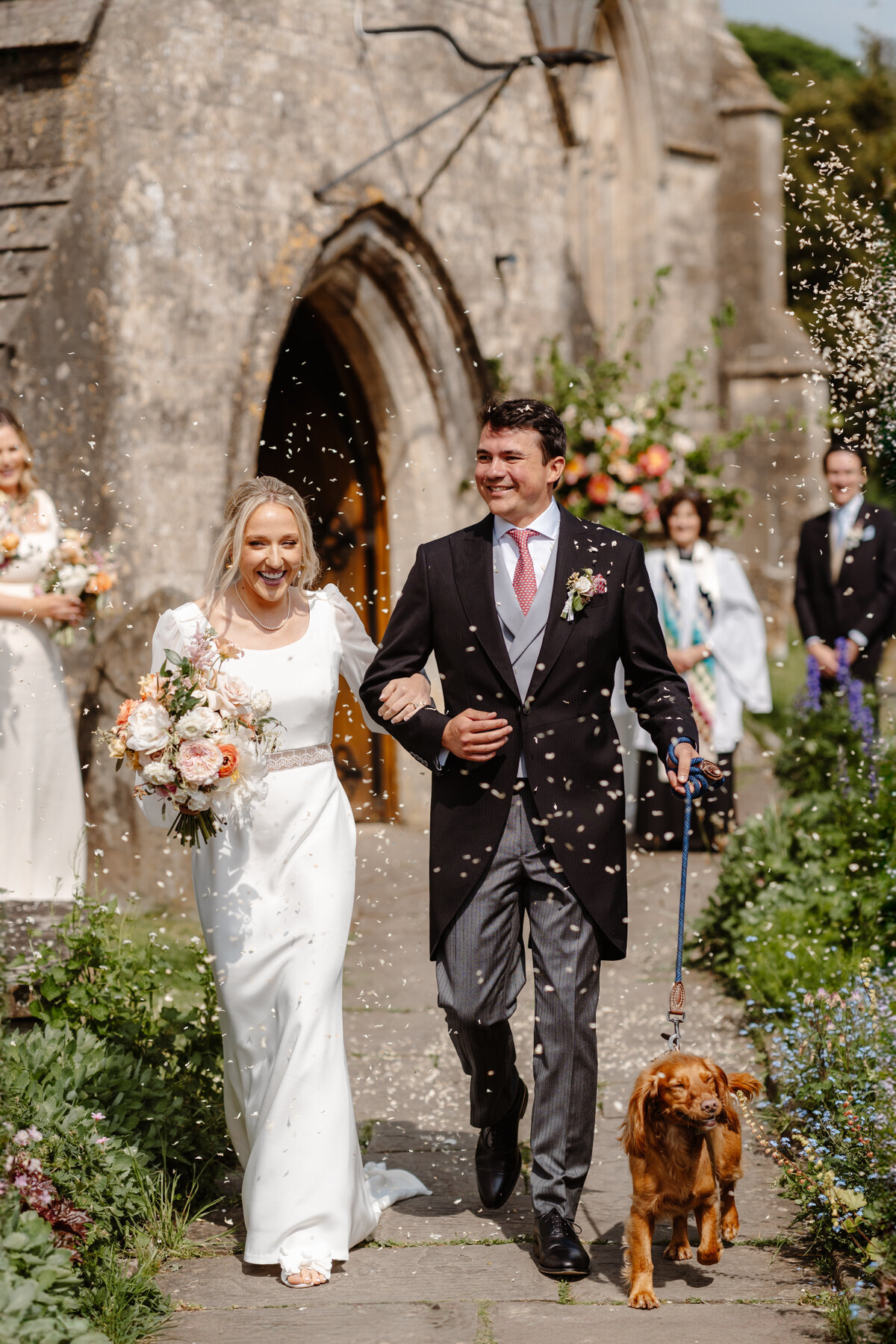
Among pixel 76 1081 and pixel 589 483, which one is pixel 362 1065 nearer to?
pixel 76 1081

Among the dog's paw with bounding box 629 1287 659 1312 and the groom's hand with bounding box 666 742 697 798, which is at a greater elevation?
the groom's hand with bounding box 666 742 697 798

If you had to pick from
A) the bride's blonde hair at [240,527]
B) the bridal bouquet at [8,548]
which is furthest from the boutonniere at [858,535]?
the bride's blonde hair at [240,527]

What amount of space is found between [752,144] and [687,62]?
94cm

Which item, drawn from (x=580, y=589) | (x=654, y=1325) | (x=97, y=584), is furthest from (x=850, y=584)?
(x=654, y=1325)

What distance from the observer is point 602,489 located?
9.88 meters

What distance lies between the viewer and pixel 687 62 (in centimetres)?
1311

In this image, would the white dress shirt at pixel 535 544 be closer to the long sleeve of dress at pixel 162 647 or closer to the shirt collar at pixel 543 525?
the shirt collar at pixel 543 525

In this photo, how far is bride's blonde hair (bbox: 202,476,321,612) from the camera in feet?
13.2

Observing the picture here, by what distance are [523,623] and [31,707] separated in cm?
317

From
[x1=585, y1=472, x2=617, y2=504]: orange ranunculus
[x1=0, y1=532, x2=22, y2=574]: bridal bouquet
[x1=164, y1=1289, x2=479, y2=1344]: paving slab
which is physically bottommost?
[x1=164, y1=1289, x2=479, y2=1344]: paving slab

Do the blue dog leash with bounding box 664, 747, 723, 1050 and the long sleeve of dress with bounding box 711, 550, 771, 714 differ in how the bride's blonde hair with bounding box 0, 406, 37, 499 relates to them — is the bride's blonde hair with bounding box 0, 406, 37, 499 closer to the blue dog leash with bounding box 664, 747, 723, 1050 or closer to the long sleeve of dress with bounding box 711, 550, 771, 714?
the blue dog leash with bounding box 664, 747, 723, 1050

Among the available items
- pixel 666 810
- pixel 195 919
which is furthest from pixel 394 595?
pixel 195 919

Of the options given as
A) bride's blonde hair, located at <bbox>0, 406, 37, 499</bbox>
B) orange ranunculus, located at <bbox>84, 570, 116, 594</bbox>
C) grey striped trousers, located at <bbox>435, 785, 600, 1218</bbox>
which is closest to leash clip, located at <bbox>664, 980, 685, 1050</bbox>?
grey striped trousers, located at <bbox>435, 785, 600, 1218</bbox>

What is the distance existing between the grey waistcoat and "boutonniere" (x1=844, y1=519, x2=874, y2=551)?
413 cm
